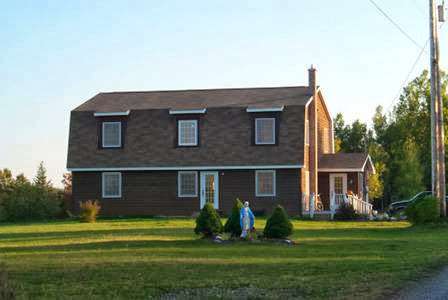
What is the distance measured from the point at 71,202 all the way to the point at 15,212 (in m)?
3.21

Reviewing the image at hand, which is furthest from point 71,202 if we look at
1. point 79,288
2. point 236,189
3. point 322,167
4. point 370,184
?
point 79,288

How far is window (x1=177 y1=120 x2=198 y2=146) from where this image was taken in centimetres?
4412

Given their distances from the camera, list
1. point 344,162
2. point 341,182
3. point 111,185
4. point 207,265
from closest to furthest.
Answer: point 207,265, point 111,185, point 344,162, point 341,182

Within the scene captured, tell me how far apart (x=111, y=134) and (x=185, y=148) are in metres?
4.19

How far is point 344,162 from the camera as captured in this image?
45.5 m

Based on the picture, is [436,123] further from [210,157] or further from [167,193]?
[167,193]

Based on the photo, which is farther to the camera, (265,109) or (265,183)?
(265,183)

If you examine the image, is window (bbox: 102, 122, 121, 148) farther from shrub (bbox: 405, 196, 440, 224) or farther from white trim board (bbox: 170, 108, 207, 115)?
shrub (bbox: 405, 196, 440, 224)

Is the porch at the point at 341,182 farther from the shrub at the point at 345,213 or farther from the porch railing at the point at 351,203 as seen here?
the shrub at the point at 345,213

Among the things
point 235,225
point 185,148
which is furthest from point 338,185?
point 235,225

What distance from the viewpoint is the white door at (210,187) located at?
43.6 m

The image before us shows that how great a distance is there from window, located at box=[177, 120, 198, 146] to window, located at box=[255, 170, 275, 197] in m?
3.68

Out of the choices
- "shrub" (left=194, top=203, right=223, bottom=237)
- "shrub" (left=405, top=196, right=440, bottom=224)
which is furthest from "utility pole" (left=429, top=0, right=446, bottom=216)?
"shrub" (left=194, top=203, right=223, bottom=237)

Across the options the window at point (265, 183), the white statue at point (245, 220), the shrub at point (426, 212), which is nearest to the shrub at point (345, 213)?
the window at point (265, 183)
